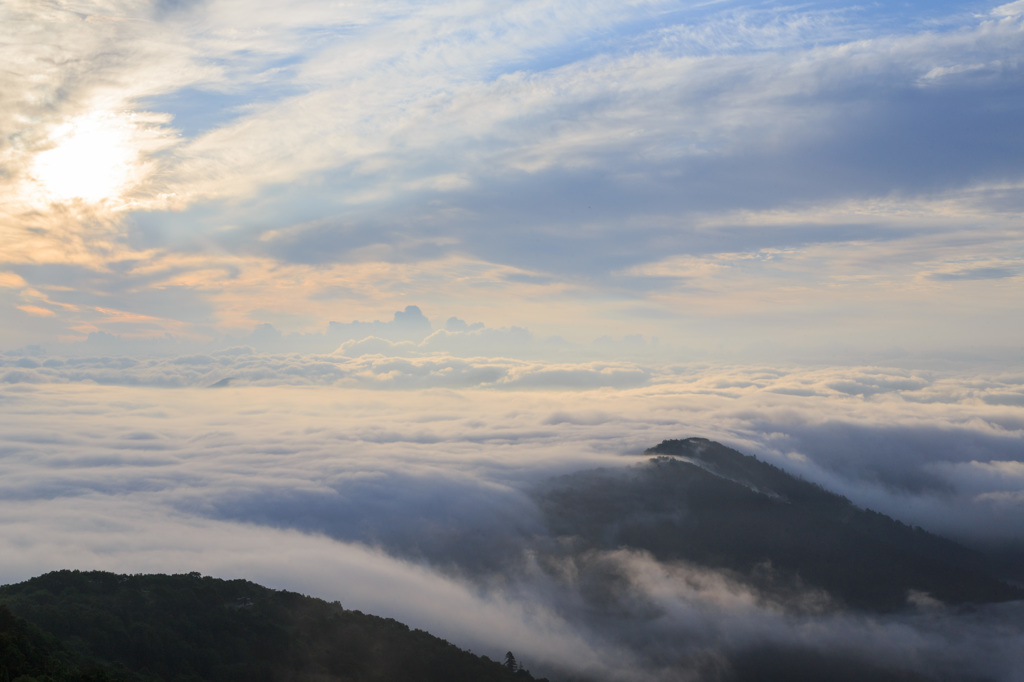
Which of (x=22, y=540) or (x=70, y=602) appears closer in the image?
(x=70, y=602)

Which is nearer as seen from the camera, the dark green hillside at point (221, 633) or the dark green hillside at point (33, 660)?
the dark green hillside at point (33, 660)

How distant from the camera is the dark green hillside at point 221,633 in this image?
320 ft

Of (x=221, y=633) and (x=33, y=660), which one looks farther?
(x=221, y=633)

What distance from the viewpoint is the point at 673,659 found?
644ft

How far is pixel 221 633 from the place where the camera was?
11194 centimetres

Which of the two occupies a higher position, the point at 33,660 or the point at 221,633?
the point at 33,660

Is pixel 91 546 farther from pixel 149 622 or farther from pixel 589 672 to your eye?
pixel 589 672

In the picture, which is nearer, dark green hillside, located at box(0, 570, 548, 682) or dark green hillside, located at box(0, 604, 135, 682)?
dark green hillside, located at box(0, 604, 135, 682)

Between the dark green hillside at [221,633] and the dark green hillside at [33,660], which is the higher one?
the dark green hillside at [33,660]

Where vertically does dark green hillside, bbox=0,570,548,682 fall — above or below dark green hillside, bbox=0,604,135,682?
below

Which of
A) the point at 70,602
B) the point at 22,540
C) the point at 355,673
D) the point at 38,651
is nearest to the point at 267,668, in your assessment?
the point at 355,673

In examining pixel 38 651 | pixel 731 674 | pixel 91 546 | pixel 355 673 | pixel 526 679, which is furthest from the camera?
pixel 731 674

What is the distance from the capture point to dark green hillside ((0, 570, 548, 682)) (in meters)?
97.5

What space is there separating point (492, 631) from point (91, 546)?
5446 inches
